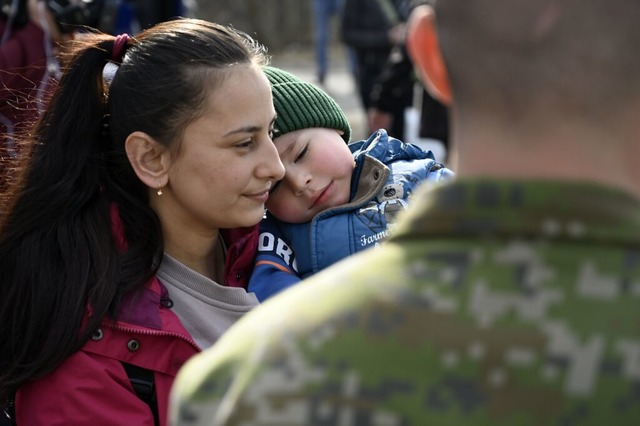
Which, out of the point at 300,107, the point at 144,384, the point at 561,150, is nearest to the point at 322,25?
the point at 300,107

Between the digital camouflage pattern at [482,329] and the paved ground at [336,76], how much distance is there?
870cm

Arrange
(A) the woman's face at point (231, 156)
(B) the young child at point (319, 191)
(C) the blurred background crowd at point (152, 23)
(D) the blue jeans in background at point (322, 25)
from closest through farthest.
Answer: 1. (A) the woman's face at point (231, 156)
2. (B) the young child at point (319, 191)
3. (C) the blurred background crowd at point (152, 23)
4. (D) the blue jeans in background at point (322, 25)

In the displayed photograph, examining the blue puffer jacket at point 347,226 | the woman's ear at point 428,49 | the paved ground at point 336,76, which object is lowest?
the paved ground at point 336,76

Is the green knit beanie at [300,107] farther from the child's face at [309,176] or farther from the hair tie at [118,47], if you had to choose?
the hair tie at [118,47]

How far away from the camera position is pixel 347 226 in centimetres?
245

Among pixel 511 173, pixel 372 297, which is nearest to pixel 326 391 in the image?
pixel 372 297

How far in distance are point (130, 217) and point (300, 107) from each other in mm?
479

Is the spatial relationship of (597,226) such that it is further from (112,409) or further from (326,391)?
(112,409)

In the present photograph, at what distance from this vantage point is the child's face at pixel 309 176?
2504 mm

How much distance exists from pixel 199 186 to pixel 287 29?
14850mm

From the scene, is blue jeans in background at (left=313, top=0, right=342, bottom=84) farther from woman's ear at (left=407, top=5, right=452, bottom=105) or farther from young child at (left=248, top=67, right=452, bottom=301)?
woman's ear at (left=407, top=5, right=452, bottom=105)

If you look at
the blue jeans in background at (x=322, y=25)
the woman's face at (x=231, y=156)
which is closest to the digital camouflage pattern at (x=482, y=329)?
the woman's face at (x=231, y=156)

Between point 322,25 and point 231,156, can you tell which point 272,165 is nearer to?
point 231,156

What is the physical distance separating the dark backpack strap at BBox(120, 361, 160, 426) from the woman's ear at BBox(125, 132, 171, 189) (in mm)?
418
